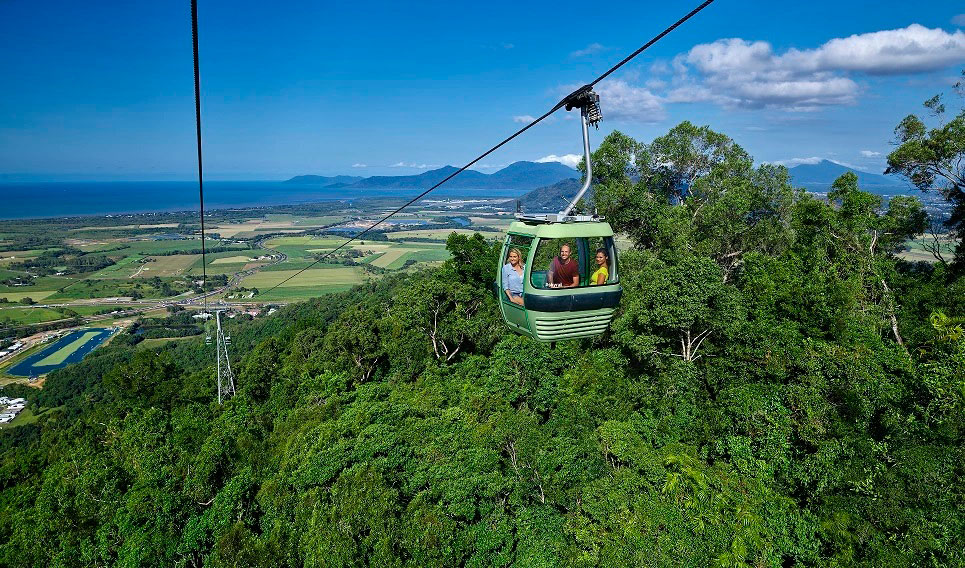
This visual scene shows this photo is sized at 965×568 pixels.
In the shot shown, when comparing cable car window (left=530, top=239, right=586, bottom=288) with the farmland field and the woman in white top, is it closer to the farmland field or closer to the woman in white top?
the woman in white top

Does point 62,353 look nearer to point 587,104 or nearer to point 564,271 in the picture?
point 564,271

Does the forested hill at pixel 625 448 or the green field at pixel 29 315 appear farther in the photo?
the green field at pixel 29 315

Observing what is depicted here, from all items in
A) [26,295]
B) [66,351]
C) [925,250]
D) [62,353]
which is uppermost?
[925,250]

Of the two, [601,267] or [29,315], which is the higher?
[601,267]

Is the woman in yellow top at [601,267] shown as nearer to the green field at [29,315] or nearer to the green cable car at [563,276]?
→ the green cable car at [563,276]

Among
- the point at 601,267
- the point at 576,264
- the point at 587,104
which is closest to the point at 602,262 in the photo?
the point at 601,267

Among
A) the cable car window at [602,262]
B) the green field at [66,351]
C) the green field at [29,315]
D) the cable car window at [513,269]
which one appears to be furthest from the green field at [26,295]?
the cable car window at [602,262]

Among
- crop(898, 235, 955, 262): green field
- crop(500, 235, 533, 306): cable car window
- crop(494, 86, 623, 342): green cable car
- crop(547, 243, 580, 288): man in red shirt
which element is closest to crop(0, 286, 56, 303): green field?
crop(500, 235, 533, 306): cable car window

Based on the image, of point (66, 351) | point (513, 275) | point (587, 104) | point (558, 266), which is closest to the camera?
point (587, 104)
